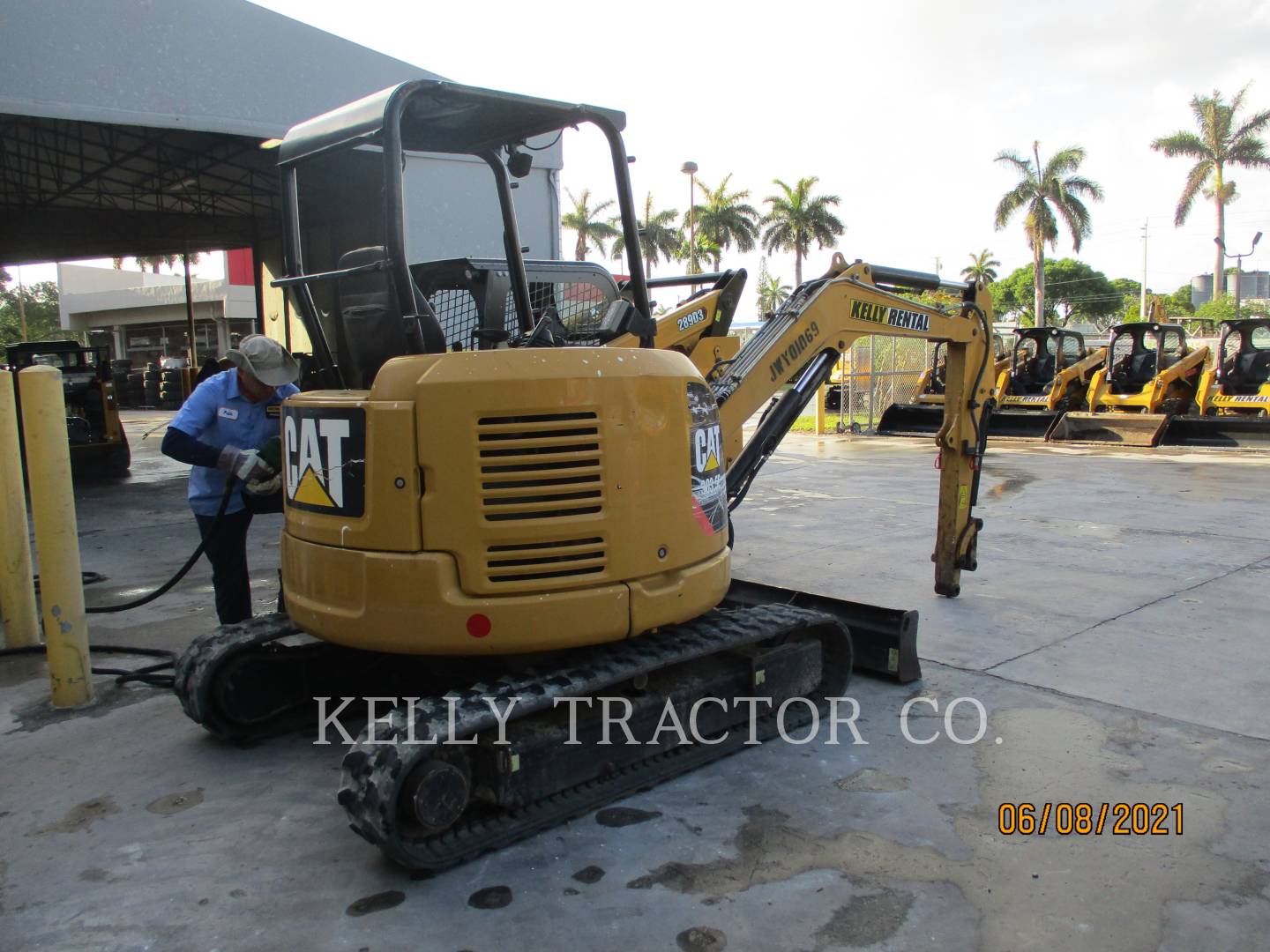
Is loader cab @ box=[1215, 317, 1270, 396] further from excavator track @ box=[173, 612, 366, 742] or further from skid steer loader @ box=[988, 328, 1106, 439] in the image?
excavator track @ box=[173, 612, 366, 742]

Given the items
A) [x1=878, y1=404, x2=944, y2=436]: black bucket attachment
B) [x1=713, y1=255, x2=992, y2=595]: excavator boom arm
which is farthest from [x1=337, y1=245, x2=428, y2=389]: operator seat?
[x1=878, y1=404, x2=944, y2=436]: black bucket attachment

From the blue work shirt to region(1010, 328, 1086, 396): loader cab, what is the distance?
19.0m

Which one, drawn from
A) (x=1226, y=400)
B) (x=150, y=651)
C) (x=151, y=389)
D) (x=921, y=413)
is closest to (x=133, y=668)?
(x=150, y=651)

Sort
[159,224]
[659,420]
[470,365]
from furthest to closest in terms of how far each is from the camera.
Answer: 1. [159,224]
2. [659,420]
3. [470,365]

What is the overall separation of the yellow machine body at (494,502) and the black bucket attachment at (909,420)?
1725 centimetres

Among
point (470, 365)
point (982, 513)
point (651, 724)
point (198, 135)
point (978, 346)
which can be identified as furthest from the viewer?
point (198, 135)

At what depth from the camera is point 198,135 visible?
53.3 ft

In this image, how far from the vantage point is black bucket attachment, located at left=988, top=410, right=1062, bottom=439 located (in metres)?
18.7

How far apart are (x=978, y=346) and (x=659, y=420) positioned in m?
3.50

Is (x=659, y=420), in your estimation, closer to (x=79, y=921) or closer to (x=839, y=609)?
(x=839, y=609)

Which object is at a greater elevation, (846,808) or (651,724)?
(651,724)

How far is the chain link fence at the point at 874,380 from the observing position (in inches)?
823

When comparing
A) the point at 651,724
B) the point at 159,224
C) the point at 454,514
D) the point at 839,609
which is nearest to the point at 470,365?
the point at 454,514

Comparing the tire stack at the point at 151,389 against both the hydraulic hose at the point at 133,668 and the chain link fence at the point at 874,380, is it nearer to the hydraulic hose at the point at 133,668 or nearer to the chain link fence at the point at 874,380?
the chain link fence at the point at 874,380
